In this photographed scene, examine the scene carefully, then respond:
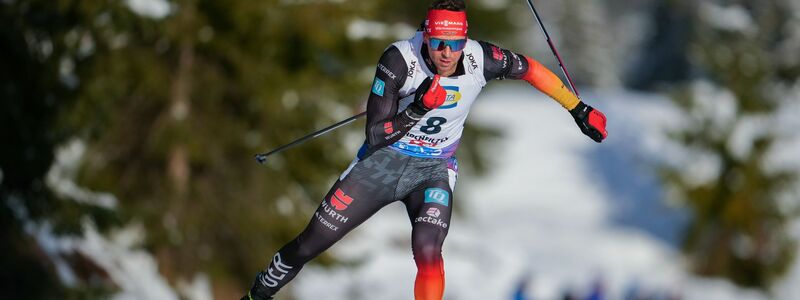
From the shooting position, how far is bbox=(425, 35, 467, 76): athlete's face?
258 inches

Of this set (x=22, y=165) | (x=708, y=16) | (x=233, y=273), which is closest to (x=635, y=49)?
(x=708, y=16)

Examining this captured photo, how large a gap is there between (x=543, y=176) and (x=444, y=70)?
112 feet

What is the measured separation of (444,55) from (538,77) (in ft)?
3.02

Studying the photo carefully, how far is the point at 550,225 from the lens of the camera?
121ft

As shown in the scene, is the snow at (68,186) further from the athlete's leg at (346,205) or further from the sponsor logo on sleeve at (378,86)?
the sponsor logo on sleeve at (378,86)

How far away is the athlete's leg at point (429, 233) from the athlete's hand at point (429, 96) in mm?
954

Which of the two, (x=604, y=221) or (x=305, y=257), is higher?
(x=604, y=221)

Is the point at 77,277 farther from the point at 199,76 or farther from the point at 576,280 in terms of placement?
the point at 576,280

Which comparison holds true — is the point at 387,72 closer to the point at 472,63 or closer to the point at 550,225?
the point at 472,63

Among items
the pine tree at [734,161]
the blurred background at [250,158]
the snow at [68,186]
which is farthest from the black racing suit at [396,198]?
the pine tree at [734,161]

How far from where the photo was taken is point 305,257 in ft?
23.9

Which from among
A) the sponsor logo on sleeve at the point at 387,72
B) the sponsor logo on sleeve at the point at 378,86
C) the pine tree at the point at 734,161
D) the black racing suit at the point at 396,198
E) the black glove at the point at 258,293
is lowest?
the black glove at the point at 258,293

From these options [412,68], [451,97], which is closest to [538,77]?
[451,97]

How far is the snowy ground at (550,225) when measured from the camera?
86.7 ft
